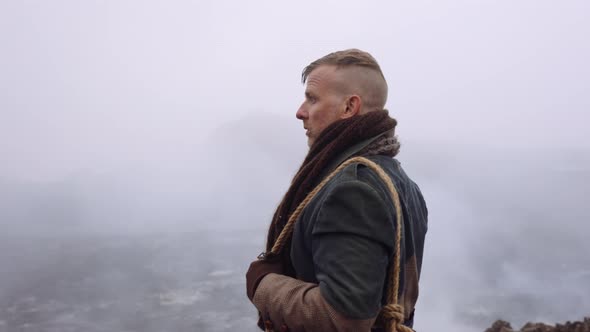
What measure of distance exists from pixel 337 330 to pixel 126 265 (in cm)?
8193

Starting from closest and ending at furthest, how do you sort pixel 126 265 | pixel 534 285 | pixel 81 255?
pixel 534 285
pixel 126 265
pixel 81 255

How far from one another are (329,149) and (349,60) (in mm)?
418

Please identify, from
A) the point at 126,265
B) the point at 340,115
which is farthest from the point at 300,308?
the point at 126,265

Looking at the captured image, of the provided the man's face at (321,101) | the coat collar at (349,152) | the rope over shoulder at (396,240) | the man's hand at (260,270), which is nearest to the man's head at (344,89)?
the man's face at (321,101)

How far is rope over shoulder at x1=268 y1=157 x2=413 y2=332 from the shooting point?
6.66 ft

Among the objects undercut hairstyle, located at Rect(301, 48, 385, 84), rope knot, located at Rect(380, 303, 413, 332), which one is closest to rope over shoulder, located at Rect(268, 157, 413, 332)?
rope knot, located at Rect(380, 303, 413, 332)

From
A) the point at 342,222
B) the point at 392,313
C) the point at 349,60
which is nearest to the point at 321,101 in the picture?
the point at 349,60

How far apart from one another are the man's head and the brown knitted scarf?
0.07 metres

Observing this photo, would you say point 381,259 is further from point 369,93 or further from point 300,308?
point 369,93

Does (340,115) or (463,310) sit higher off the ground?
(463,310)

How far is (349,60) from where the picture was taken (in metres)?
2.32

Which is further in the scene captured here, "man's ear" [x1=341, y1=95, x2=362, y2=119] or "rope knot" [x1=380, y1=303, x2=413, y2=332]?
"man's ear" [x1=341, y1=95, x2=362, y2=119]

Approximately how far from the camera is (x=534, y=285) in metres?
67.9

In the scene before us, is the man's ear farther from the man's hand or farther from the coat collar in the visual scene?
the man's hand
